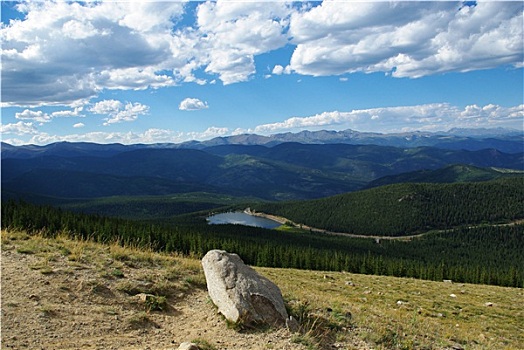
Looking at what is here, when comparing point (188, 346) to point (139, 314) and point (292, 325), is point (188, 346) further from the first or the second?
point (292, 325)

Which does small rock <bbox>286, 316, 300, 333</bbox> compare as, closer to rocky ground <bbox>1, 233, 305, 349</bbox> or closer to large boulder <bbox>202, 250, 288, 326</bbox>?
large boulder <bbox>202, 250, 288, 326</bbox>

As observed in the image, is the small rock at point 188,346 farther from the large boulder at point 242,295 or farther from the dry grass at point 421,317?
the dry grass at point 421,317

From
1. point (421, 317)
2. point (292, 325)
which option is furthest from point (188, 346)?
point (421, 317)

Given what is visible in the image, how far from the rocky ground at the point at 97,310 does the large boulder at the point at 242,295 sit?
0.56 m

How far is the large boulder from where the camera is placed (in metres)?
14.6

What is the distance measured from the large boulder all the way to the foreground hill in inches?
22.7

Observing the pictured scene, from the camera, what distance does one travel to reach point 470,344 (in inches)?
672

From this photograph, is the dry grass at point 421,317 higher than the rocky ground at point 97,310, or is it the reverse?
the rocky ground at point 97,310

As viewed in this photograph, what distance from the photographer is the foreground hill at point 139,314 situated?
12.7 metres

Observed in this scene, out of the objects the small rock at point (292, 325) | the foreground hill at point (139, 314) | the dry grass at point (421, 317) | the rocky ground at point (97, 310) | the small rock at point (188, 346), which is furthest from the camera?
the dry grass at point (421, 317)

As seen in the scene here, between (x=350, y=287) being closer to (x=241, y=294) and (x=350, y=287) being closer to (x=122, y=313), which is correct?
(x=241, y=294)

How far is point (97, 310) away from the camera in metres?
14.3

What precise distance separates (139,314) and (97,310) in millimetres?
1693

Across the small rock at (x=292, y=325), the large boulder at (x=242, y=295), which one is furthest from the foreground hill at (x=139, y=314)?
the large boulder at (x=242, y=295)
